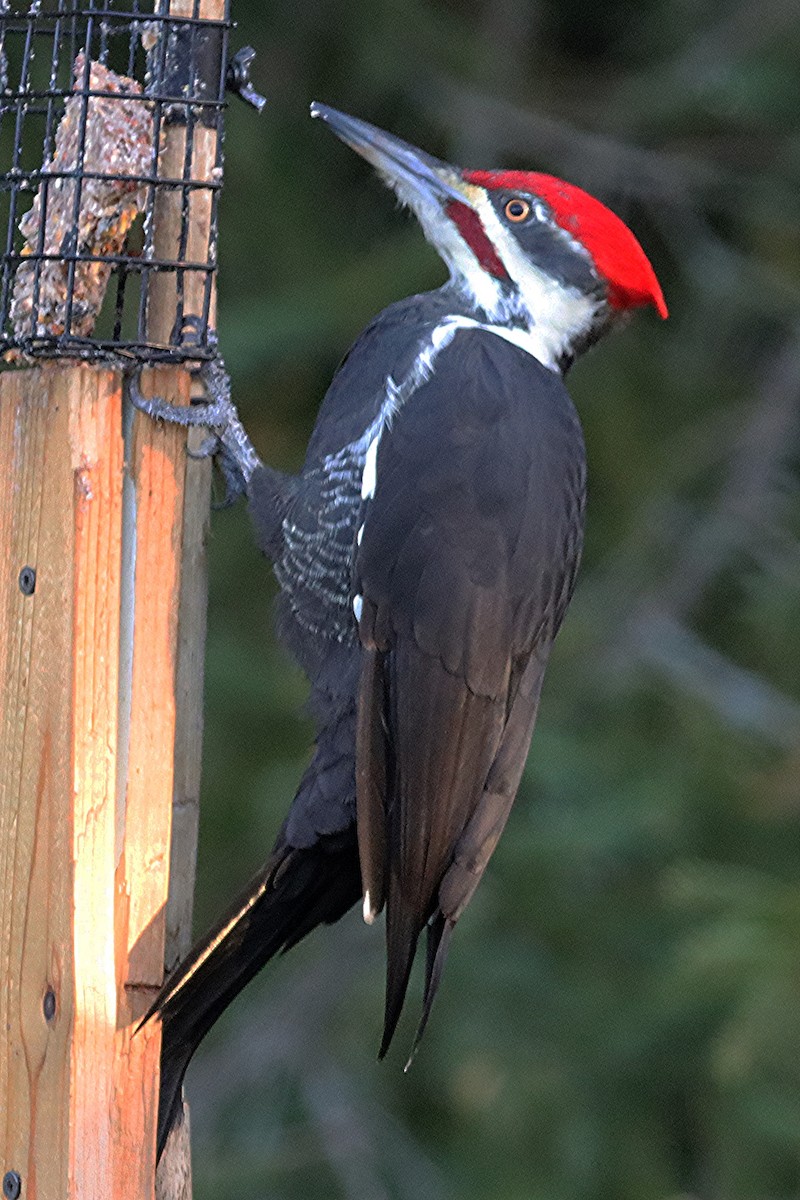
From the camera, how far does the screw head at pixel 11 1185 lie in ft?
8.82

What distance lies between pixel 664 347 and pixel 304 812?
11.9ft

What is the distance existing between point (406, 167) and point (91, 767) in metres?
1.41

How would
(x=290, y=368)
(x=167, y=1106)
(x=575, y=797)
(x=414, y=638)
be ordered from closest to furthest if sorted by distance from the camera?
(x=167, y=1106) < (x=414, y=638) < (x=575, y=797) < (x=290, y=368)

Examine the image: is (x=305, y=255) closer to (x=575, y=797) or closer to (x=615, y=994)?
(x=575, y=797)

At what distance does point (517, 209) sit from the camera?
3607 mm

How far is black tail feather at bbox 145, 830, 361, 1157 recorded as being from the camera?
291cm

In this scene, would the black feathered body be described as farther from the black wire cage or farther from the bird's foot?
the black wire cage

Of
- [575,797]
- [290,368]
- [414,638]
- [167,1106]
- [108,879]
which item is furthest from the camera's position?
[290,368]

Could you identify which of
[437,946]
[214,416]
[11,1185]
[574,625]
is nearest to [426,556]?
[214,416]

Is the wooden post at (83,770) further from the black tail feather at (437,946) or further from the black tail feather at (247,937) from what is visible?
the black tail feather at (437,946)

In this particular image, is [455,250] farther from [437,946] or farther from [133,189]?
[437,946]

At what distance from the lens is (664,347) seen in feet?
21.3

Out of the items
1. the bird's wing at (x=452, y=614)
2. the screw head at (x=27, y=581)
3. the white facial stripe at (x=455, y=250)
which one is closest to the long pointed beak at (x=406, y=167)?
the white facial stripe at (x=455, y=250)

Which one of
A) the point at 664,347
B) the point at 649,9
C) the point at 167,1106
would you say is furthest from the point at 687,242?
the point at 167,1106
